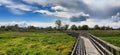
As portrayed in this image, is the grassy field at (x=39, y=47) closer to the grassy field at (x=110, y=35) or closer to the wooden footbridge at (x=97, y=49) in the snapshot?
the wooden footbridge at (x=97, y=49)

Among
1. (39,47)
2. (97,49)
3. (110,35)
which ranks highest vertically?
(97,49)

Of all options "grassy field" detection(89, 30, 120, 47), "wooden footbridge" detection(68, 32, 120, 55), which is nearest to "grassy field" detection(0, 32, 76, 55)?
"wooden footbridge" detection(68, 32, 120, 55)

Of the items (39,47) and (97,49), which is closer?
(97,49)

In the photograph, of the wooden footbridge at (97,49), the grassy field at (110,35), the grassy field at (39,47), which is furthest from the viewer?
the grassy field at (110,35)

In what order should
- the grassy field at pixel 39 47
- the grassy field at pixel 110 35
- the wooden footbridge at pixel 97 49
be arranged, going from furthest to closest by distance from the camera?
the grassy field at pixel 110 35
the grassy field at pixel 39 47
the wooden footbridge at pixel 97 49

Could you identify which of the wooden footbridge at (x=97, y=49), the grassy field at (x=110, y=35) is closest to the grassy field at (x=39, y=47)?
the wooden footbridge at (x=97, y=49)

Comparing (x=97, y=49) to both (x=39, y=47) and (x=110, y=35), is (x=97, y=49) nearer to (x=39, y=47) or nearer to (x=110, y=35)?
(x=39, y=47)

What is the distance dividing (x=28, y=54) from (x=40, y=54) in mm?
2830

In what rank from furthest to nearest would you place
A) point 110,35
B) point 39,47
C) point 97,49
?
1. point 110,35
2. point 39,47
3. point 97,49

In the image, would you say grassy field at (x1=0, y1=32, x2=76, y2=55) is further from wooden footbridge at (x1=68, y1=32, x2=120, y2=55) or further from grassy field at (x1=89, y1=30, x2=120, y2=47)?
grassy field at (x1=89, y1=30, x2=120, y2=47)

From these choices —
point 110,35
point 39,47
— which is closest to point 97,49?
point 39,47

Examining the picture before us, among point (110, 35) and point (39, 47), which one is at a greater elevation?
point (110, 35)

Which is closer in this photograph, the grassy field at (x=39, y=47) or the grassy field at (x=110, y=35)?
the grassy field at (x=39, y=47)

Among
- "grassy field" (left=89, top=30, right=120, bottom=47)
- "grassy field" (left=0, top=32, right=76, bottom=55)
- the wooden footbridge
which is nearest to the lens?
the wooden footbridge
